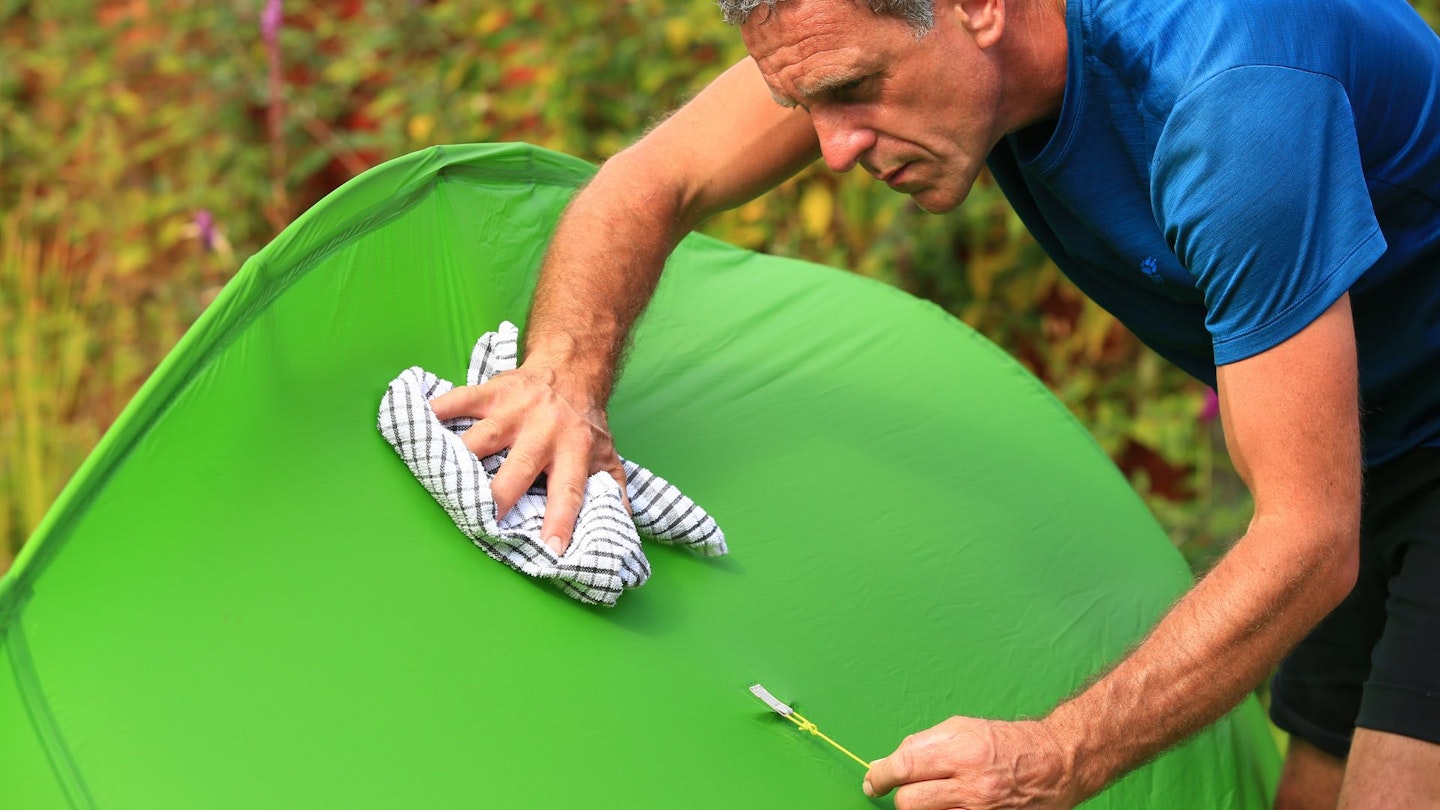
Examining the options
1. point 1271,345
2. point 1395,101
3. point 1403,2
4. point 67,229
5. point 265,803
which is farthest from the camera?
point 67,229

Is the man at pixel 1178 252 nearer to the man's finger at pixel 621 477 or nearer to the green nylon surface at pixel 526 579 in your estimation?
the man's finger at pixel 621 477

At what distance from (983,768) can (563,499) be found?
1.56 feet

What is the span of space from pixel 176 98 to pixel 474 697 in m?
3.47

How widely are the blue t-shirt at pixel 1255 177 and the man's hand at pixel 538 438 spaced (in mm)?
560

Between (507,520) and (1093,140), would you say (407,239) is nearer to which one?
(507,520)

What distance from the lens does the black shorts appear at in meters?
1.63

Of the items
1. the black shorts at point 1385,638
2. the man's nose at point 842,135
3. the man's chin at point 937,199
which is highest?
the man's nose at point 842,135

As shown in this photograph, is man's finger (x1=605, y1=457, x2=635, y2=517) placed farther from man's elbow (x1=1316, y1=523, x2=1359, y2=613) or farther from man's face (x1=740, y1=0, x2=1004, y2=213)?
man's elbow (x1=1316, y1=523, x2=1359, y2=613)

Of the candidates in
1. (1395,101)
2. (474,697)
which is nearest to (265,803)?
(474,697)

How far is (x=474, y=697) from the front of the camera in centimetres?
133

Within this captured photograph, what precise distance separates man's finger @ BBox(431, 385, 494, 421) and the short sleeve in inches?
27.7

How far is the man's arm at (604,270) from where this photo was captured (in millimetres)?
1500

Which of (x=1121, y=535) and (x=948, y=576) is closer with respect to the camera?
(x=948, y=576)

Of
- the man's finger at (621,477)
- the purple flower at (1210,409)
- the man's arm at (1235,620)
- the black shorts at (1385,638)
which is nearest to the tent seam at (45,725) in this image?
the man's finger at (621,477)
